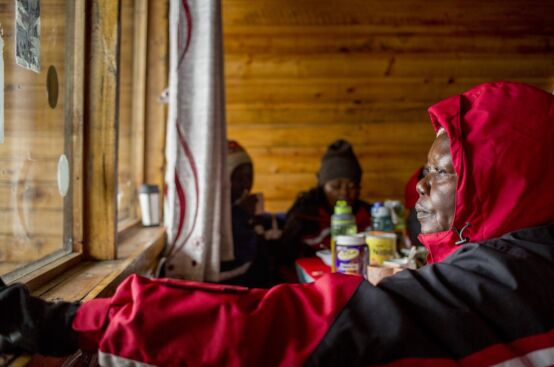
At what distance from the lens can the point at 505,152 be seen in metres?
0.83

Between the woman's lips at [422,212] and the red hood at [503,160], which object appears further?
the woman's lips at [422,212]

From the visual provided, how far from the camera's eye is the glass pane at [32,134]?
3.11 feet

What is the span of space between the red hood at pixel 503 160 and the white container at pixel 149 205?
4.88ft

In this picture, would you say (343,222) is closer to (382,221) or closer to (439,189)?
(382,221)

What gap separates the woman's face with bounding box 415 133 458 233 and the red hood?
8 centimetres

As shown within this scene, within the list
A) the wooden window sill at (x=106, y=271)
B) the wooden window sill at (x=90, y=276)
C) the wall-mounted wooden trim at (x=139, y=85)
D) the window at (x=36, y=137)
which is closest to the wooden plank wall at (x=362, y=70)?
the wall-mounted wooden trim at (x=139, y=85)

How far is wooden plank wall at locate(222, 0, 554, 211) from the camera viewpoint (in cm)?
319

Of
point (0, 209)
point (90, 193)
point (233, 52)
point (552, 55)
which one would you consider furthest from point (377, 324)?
point (552, 55)

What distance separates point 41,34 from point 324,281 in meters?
0.84

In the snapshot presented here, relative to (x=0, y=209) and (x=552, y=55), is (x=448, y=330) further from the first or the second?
(x=552, y=55)

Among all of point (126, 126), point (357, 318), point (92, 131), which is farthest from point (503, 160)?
point (126, 126)

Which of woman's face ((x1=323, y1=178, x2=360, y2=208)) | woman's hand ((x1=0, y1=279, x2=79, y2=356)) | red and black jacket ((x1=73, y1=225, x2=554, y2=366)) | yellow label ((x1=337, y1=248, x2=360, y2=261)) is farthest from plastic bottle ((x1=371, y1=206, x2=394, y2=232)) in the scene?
woman's hand ((x1=0, y1=279, x2=79, y2=356))

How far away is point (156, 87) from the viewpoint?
238 cm

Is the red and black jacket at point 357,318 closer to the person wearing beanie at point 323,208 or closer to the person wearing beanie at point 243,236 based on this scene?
the person wearing beanie at point 243,236
